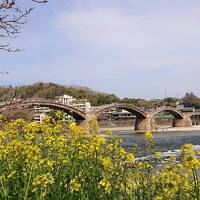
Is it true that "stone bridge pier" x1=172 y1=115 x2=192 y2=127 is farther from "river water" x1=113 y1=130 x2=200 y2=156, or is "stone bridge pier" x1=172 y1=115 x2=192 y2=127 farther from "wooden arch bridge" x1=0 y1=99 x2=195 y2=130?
"river water" x1=113 y1=130 x2=200 y2=156

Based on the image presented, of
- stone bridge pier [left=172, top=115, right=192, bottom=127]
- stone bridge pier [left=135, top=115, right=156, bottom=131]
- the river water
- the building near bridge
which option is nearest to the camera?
the river water

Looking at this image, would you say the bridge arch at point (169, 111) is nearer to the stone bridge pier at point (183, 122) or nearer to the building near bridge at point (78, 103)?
the stone bridge pier at point (183, 122)

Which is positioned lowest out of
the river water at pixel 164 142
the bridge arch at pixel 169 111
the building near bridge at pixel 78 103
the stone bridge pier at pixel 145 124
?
the river water at pixel 164 142

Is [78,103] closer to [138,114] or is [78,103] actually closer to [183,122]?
[138,114]

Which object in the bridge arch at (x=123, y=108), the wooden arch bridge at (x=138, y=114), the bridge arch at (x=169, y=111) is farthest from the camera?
the bridge arch at (x=169, y=111)

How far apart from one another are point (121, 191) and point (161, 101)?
485 ft

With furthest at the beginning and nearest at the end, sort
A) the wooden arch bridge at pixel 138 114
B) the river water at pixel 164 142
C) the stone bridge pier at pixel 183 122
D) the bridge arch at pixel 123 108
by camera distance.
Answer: the stone bridge pier at pixel 183 122 → the bridge arch at pixel 123 108 → the wooden arch bridge at pixel 138 114 → the river water at pixel 164 142

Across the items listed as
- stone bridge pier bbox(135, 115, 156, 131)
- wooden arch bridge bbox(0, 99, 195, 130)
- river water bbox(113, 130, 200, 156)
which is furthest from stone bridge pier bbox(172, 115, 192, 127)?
river water bbox(113, 130, 200, 156)

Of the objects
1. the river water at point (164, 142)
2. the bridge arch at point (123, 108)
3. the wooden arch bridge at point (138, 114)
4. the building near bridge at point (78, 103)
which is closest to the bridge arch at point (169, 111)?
the wooden arch bridge at point (138, 114)

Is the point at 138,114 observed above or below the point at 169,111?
below

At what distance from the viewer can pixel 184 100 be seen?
14938cm

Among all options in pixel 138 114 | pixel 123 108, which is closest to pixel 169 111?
pixel 138 114

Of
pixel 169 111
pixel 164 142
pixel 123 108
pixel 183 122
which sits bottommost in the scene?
pixel 164 142

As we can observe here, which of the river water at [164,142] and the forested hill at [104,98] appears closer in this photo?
the river water at [164,142]
